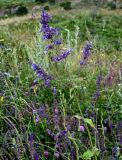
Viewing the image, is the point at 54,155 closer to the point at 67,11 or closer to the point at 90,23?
the point at 90,23

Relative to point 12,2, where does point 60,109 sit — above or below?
above

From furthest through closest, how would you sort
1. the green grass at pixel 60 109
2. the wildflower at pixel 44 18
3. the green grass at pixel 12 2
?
the green grass at pixel 12 2, the wildflower at pixel 44 18, the green grass at pixel 60 109

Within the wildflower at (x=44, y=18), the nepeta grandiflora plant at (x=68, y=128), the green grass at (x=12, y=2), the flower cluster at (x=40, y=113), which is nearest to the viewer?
the nepeta grandiflora plant at (x=68, y=128)

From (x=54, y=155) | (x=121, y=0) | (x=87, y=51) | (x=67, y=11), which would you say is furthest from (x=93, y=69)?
(x=121, y=0)

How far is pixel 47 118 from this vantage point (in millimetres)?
2973

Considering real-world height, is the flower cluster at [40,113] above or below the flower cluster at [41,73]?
below

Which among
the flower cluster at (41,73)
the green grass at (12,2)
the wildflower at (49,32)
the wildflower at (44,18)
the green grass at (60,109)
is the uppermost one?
the wildflower at (44,18)

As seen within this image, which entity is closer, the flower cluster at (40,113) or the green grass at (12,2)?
the flower cluster at (40,113)

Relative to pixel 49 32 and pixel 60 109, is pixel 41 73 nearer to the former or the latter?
pixel 60 109

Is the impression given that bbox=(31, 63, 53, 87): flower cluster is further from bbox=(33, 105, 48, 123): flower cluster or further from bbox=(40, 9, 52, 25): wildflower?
bbox=(40, 9, 52, 25): wildflower

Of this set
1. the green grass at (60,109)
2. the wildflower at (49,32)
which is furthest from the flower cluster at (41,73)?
the wildflower at (49,32)

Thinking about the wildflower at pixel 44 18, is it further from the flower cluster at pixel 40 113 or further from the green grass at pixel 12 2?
the green grass at pixel 12 2

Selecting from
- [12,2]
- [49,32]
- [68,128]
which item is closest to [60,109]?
[68,128]

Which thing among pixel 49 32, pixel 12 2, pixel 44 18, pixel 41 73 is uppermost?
pixel 44 18
